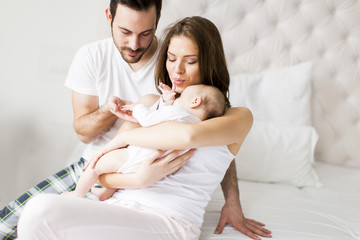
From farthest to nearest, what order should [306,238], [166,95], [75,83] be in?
[75,83]
[306,238]
[166,95]

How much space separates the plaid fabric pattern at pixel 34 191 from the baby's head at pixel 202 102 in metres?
0.73

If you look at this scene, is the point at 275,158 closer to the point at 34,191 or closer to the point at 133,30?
the point at 133,30

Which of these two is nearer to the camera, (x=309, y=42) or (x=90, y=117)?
(x=90, y=117)

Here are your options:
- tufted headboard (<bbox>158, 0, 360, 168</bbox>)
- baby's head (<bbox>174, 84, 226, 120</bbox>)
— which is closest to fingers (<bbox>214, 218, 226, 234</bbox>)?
baby's head (<bbox>174, 84, 226, 120</bbox>)

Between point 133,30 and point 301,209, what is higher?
point 133,30

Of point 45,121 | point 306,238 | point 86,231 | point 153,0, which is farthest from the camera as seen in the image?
point 45,121

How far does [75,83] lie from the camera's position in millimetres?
1728

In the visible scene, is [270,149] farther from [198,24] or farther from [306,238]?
[198,24]

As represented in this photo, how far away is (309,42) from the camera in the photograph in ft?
7.84

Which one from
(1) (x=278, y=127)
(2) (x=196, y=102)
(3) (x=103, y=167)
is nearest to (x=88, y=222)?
(3) (x=103, y=167)

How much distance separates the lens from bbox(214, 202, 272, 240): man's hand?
4.70 ft

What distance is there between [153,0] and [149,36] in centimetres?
16

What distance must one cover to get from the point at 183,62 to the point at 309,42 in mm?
1406

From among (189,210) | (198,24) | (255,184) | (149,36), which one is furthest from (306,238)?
(149,36)
